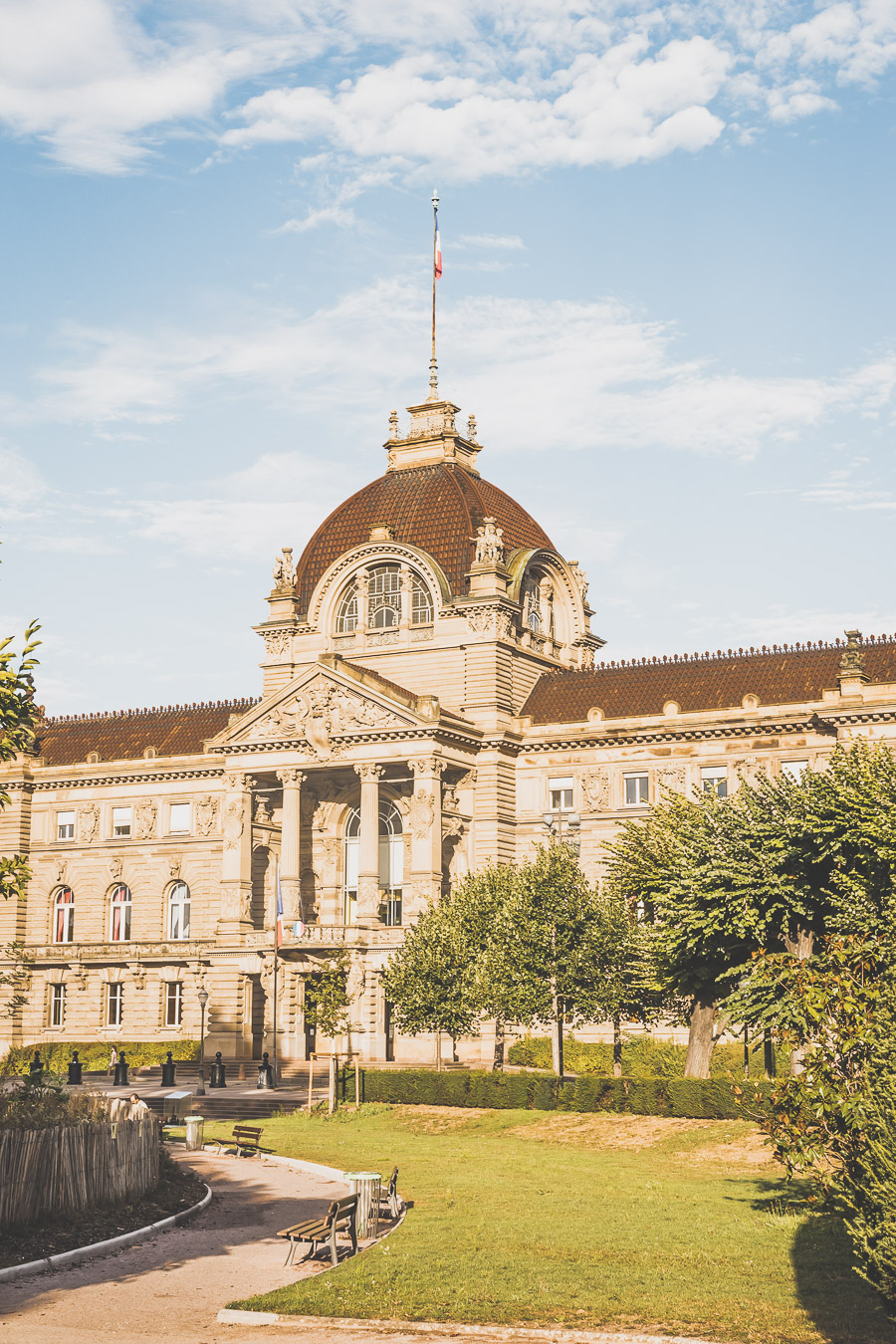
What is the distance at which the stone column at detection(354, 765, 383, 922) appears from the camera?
67125 mm

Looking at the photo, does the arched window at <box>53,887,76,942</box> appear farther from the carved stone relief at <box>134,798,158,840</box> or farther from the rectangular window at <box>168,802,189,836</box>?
the rectangular window at <box>168,802,189,836</box>

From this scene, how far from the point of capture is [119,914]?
8075cm

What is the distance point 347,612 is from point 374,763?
1018 cm

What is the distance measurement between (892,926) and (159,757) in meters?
54.1

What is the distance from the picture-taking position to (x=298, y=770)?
70.9 m

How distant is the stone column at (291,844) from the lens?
224ft

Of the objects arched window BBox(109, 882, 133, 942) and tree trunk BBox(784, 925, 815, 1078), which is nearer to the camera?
tree trunk BBox(784, 925, 815, 1078)

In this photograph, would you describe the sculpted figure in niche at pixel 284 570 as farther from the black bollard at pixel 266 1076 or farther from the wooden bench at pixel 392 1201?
the wooden bench at pixel 392 1201

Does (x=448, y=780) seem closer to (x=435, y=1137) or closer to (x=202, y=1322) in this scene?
(x=435, y=1137)

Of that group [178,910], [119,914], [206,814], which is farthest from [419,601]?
[119,914]

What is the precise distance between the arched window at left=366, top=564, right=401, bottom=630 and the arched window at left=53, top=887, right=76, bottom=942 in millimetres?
21938

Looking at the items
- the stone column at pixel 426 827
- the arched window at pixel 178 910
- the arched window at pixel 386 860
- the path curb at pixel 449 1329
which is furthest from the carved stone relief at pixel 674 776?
the path curb at pixel 449 1329

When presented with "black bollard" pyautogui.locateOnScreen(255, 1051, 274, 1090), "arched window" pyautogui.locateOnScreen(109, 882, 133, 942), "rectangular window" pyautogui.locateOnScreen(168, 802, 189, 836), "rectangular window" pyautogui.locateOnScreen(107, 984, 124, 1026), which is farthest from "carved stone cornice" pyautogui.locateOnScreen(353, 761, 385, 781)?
"rectangular window" pyautogui.locateOnScreen(107, 984, 124, 1026)

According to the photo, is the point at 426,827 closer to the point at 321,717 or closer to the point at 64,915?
the point at 321,717
